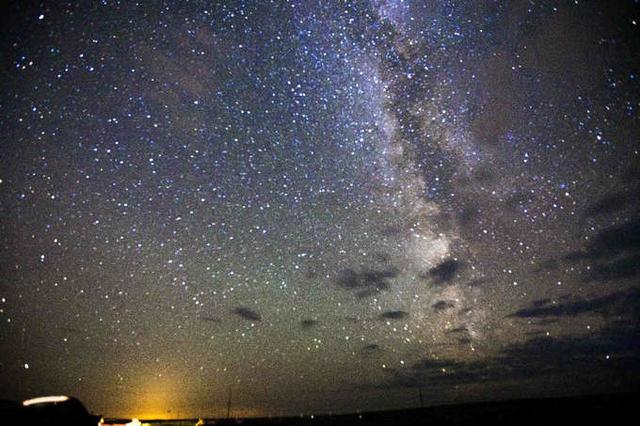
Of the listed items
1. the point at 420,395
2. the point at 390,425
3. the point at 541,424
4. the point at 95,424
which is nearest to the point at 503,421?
the point at 541,424

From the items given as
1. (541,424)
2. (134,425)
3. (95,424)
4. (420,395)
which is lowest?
(420,395)

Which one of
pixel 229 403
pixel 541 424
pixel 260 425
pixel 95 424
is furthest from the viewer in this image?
pixel 229 403

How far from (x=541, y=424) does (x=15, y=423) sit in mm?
43180

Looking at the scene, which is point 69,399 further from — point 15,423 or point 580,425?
point 580,425

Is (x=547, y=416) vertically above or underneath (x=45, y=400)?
underneath

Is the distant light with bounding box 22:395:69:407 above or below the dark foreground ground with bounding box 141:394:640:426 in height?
above

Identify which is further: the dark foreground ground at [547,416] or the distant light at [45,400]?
the dark foreground ground at [547,416]

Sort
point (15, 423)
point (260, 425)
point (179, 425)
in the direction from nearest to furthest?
point (15, 423)
point (179, 425)
point (260, 425)

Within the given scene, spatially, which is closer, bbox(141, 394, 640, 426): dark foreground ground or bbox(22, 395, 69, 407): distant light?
bbox(22, 395, 69, 407): distant light

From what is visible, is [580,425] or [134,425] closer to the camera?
[134,425]

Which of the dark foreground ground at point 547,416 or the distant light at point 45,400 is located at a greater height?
the distant light at point 45,400

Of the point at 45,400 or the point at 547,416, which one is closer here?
the point at 45,400

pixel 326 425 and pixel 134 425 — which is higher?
pixel 134 425

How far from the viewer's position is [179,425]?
43.5m
